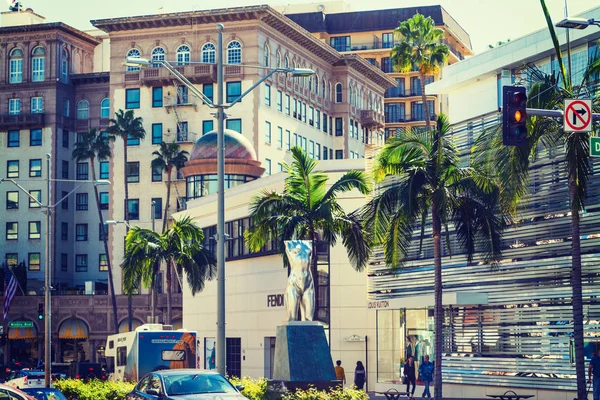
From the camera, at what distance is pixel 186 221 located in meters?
59.0

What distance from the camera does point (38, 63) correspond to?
356ft

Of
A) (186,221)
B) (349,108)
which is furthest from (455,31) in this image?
(186,221)

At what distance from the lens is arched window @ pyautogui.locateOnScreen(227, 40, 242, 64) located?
9512 cm

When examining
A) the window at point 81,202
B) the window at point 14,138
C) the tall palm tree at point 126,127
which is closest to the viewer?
the tall palm tree at point 126,127

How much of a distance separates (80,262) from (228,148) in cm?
4376

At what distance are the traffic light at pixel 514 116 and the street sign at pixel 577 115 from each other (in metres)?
2.61

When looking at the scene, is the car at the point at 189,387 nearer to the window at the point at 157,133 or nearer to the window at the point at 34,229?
the window at the point at 157,133

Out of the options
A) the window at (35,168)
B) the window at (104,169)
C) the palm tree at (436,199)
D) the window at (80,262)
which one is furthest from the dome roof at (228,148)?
the window at (80,262)

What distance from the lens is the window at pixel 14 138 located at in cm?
10906

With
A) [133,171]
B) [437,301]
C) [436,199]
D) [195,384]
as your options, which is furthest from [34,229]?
[195,384]

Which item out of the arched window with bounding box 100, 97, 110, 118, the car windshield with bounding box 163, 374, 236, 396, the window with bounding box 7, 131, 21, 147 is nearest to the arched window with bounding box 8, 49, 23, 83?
the window with bounding box 7, 131, 21, 147

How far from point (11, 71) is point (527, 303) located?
7989 cm

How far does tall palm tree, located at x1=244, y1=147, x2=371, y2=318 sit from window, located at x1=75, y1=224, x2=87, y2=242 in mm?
70117

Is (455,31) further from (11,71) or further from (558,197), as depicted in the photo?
(558,197)
